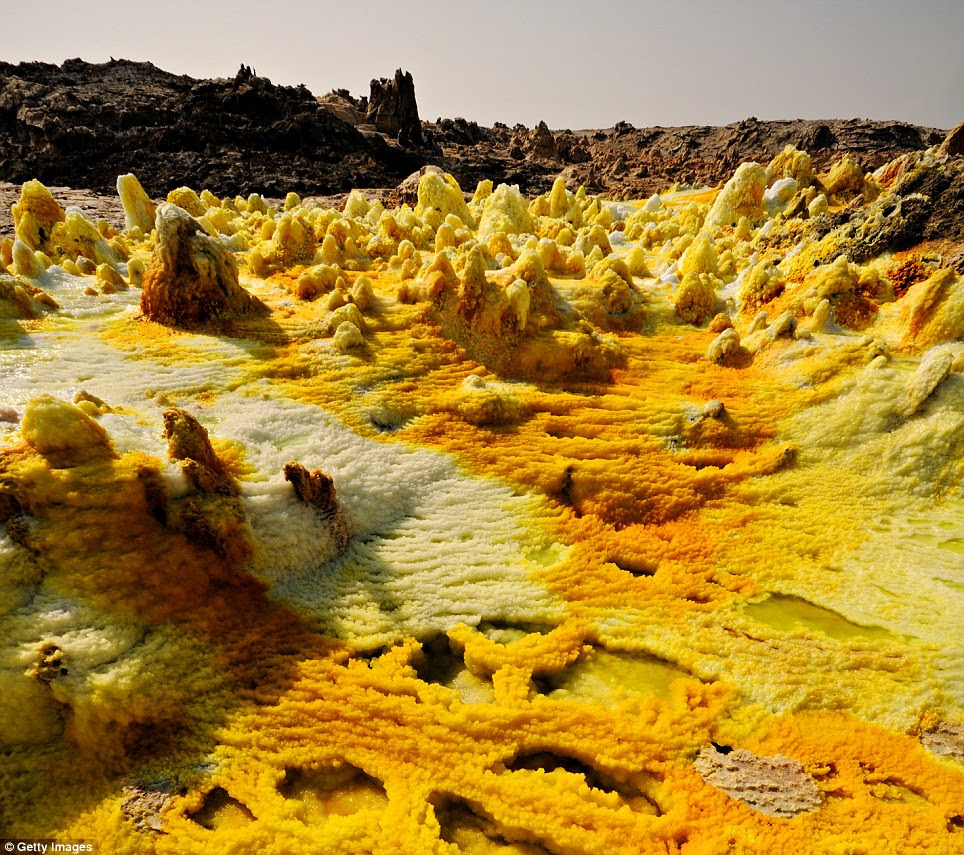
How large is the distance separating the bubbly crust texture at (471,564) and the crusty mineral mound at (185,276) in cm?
3

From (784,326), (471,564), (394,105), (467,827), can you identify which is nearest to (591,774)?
(467,827)

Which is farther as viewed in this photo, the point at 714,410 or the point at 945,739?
the point at 714,410

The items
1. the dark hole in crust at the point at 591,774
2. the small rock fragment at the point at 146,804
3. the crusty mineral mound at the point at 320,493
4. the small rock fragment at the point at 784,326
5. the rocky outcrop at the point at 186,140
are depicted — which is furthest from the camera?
the rocky outcrop at the point at 186,140

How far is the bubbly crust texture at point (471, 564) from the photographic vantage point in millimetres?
2570

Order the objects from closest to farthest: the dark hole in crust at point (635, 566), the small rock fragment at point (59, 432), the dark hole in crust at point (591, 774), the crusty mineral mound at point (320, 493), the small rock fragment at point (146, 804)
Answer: the small rock fragment at point (146, 804), the dark hole in crust at point (591, 774), the small rock fragment at point (59, 432), the crusty mineral mound at point (320, 493), the dark hole in crust at point (635, 566)

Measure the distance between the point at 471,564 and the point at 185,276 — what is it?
4.27m

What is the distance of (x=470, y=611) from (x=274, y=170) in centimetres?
2434

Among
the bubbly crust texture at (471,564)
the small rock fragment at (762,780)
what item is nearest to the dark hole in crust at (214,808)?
the bubbly crust texture at (471,564)

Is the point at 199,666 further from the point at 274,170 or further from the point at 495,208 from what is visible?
the point at 274,170

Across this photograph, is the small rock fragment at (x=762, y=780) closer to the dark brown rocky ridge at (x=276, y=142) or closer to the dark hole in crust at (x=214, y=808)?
the dark hole in crust at (x=214, y=808)

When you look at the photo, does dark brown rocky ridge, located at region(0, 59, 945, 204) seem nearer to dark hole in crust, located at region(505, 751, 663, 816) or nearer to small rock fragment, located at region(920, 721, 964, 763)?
small rock fragment, located at region(920, 721, 964, 763)

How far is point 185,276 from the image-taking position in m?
5.61

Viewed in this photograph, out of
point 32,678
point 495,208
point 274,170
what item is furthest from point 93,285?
point 274,170

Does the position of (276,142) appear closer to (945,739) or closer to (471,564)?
(471,564)
